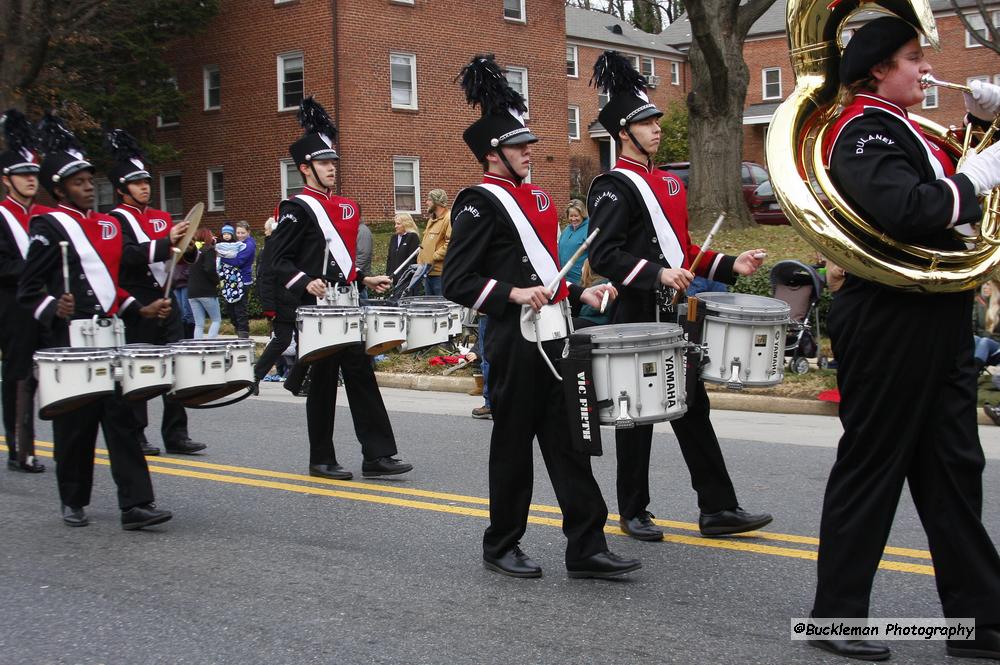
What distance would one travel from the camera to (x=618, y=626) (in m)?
4.84

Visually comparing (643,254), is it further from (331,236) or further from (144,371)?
(331,236)

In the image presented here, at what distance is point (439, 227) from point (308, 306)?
7171mm

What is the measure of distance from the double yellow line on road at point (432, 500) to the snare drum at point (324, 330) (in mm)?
955

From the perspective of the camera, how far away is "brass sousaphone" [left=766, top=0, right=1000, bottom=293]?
412 cm

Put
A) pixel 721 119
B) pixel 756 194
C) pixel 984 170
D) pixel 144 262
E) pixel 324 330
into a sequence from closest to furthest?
pixel 984 170, pixel 324 330, pixel 144 262, pixel 721 119, pixel 756 194

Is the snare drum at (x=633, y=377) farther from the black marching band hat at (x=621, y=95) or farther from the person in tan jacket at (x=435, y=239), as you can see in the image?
the person in tan jacket at (x=435, y=239)

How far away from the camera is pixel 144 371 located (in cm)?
627

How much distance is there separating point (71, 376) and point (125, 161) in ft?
7.98

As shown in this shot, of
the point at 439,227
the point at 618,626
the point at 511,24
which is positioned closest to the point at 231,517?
the point at 618,626

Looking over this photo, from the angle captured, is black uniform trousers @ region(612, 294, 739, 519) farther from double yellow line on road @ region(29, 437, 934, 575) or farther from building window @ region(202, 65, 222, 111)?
building window @ region(202, 65, 222, 111)

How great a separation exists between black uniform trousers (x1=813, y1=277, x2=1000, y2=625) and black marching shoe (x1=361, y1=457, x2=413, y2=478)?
14.3ft

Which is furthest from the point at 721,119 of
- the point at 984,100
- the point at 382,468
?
the point at 984,100

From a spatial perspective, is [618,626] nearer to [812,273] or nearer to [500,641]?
[500,641]

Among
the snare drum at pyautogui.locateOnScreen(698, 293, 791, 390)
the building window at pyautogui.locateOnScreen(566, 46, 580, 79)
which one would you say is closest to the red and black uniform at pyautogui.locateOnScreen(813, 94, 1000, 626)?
the snare drum at pyautogui.locateOnScreen(698, 293, 791, 390)
